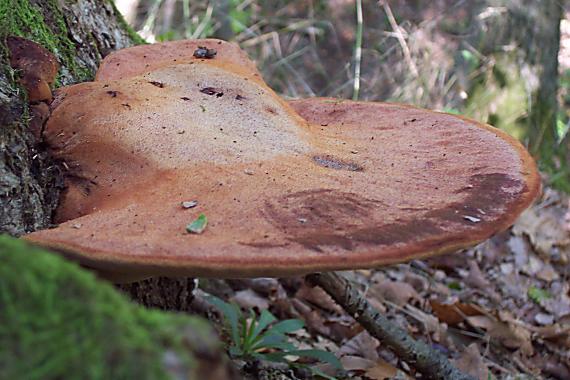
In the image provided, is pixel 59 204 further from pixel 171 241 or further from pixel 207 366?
pixel 207 366

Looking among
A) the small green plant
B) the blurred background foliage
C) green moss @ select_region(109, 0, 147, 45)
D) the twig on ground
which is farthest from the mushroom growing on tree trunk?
the blurred background foliage

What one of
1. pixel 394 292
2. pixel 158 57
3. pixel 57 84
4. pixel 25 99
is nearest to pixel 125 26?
pixel 158 57

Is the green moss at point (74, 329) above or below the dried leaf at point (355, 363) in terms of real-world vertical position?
above

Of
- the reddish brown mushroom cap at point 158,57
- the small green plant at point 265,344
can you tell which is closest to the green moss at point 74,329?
the reddish brown mushroom cap at point 158,57

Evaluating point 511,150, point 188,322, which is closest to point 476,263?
point 511,150

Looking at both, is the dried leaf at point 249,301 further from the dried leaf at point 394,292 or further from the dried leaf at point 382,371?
the dried leaf at point 394,292

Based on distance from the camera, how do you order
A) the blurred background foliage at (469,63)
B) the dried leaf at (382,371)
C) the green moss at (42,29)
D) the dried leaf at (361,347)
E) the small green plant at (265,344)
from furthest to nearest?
1. the blurred background foliage at (469,63)
2. the dried leaf at (361,347)
3. the dried leaf at (382,371)
4. the small green plant at (265,344)
5. the green moss at (42,29)

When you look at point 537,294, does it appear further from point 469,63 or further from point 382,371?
point 469,63
